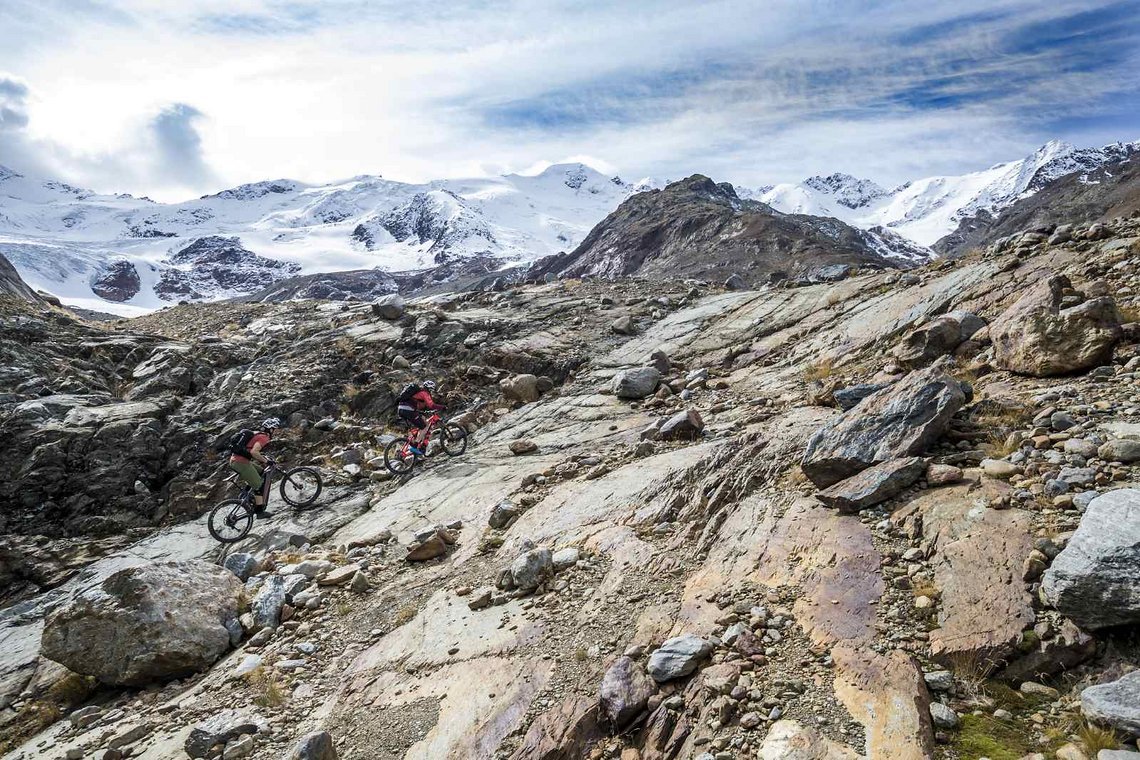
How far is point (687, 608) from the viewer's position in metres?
6.04

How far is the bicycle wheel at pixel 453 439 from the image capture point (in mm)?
15031

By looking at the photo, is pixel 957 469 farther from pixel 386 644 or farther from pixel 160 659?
pixel 160 659

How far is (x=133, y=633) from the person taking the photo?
7.89 meters

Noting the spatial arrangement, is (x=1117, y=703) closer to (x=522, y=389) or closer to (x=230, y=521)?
(x=230, y=521)

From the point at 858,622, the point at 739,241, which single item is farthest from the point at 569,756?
the point at 739,241

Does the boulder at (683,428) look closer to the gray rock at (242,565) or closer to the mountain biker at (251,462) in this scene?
the gray rock at (242,565)

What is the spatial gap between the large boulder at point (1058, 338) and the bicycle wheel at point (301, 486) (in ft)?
44.3

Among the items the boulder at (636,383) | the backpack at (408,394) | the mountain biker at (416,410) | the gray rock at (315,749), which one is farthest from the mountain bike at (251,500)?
the gray rock at (315,749)

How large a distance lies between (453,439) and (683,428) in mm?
6521

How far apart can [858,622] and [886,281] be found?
16.0 metres

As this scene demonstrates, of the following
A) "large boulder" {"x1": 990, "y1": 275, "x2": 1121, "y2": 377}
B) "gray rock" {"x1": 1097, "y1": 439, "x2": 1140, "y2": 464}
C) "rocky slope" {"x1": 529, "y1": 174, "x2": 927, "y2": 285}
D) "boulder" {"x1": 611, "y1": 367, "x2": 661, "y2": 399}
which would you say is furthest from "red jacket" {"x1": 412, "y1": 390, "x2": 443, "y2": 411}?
"rocky slope" {"x1": 529, "y1": 174, "x2": 927, "y2": 285}

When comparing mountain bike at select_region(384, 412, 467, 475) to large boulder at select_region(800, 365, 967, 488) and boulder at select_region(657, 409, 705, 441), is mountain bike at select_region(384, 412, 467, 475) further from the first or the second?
large boulder at select_region(800, 365, 967, 488)

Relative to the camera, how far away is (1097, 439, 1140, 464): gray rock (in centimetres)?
542

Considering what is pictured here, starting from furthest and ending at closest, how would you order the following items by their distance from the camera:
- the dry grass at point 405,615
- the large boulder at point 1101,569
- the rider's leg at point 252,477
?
the rider's leg at point 252,477
the dry grass at point 405,615
the large boulder at point 1101,569
